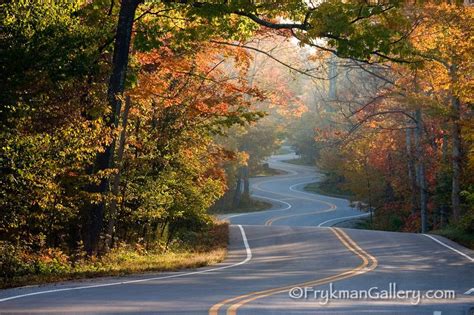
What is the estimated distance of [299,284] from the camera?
15.3m

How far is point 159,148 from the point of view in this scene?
24.5m

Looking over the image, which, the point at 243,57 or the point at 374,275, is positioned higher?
the point at 243,57

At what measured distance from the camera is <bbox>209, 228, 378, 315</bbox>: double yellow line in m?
11.4

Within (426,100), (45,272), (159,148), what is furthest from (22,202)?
(426,100)

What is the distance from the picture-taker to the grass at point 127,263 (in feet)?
50.6

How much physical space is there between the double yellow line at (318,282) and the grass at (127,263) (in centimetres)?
425

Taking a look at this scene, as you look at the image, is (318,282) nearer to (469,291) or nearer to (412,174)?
(469,291)

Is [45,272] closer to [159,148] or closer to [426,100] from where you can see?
[159,148]

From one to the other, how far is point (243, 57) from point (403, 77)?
1562cm

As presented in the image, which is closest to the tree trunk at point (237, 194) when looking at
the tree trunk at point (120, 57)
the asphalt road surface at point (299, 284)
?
the asphalt road surface at point (299, 284)

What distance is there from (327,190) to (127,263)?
57701 millimetres

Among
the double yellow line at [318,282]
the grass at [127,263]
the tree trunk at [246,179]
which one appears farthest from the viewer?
the tree trunk at [246,179]

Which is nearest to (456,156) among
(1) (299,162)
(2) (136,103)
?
(2) (136,103)

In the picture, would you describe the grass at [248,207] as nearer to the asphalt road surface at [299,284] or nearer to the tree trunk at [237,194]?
the tree trunk at [237,194]
